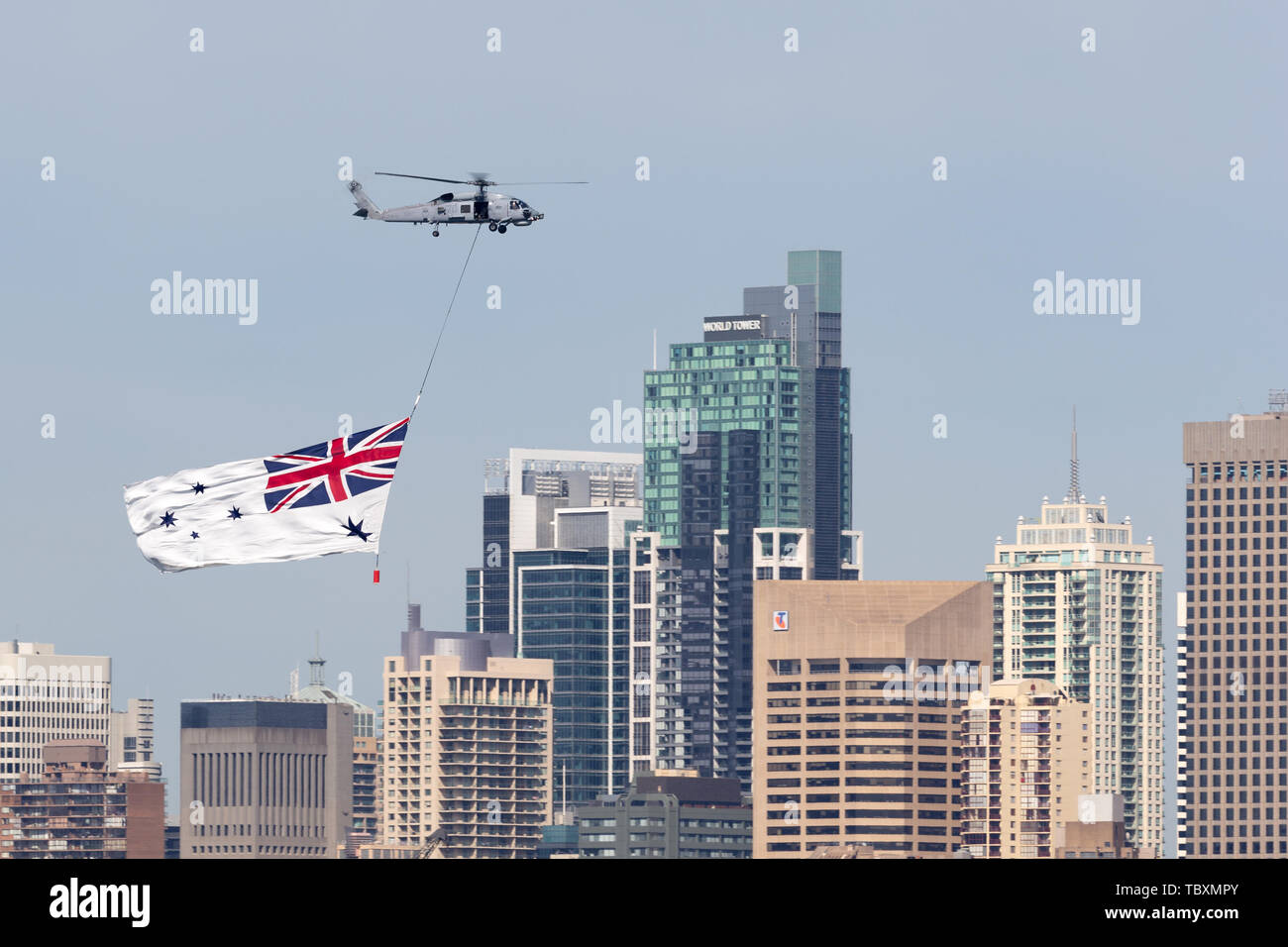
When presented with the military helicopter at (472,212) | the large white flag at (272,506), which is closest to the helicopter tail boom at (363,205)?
the military helicopter at (472,212)

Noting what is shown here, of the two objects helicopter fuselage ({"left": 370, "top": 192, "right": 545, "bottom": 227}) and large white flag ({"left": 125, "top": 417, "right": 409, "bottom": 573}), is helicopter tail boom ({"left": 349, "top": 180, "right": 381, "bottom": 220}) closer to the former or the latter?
helicopter fuselage ({"left": 370, "top": 192, "right": 545, "bottom": 227})

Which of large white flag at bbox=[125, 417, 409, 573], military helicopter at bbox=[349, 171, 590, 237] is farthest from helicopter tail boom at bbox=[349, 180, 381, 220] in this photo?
Result: large white flag at bbox=[125, 417, 409, 573]

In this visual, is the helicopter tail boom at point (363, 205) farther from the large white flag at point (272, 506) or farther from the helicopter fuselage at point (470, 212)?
the large white flag at point (272, 506)
